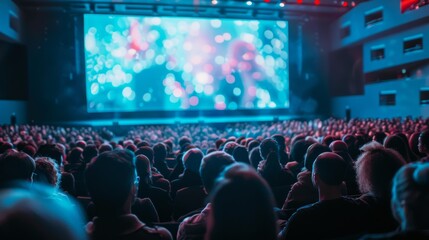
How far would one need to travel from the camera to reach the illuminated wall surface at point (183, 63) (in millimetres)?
18875

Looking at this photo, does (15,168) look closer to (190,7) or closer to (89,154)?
(89,154)

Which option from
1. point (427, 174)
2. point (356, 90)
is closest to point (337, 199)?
point (427, 174)

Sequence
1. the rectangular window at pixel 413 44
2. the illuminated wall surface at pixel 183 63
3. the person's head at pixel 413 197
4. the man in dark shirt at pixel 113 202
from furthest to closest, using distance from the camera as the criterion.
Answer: the illuminated wall surface at pixel 183 63 < the rectangular window at pixel 413 44 < the man in dark shirt at pixel 113 202 < the person's head at pixel 413 197

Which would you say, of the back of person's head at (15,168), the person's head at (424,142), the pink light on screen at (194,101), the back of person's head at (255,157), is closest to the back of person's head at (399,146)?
the person's head at (424,142)

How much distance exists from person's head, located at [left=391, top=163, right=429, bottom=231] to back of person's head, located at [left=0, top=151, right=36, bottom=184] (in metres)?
2.55

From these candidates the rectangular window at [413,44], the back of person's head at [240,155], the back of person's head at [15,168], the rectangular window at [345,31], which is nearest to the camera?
the back of person's head at [15,168]

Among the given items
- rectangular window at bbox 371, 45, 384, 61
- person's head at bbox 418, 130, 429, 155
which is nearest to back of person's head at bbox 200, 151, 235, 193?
person's head at bbox 418, 130, 429, 155

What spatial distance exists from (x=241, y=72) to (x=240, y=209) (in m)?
19.1

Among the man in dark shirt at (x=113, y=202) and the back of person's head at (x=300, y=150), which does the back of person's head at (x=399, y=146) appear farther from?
the man in dark shirt at (x=113, y=202)

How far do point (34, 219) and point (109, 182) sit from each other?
3.42ft

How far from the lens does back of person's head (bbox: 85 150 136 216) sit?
6.44 feet

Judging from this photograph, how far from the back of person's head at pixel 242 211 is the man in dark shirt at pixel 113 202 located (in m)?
0.72

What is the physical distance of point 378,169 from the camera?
2.37 m

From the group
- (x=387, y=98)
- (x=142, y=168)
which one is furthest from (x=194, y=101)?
(x=142, y=168)
